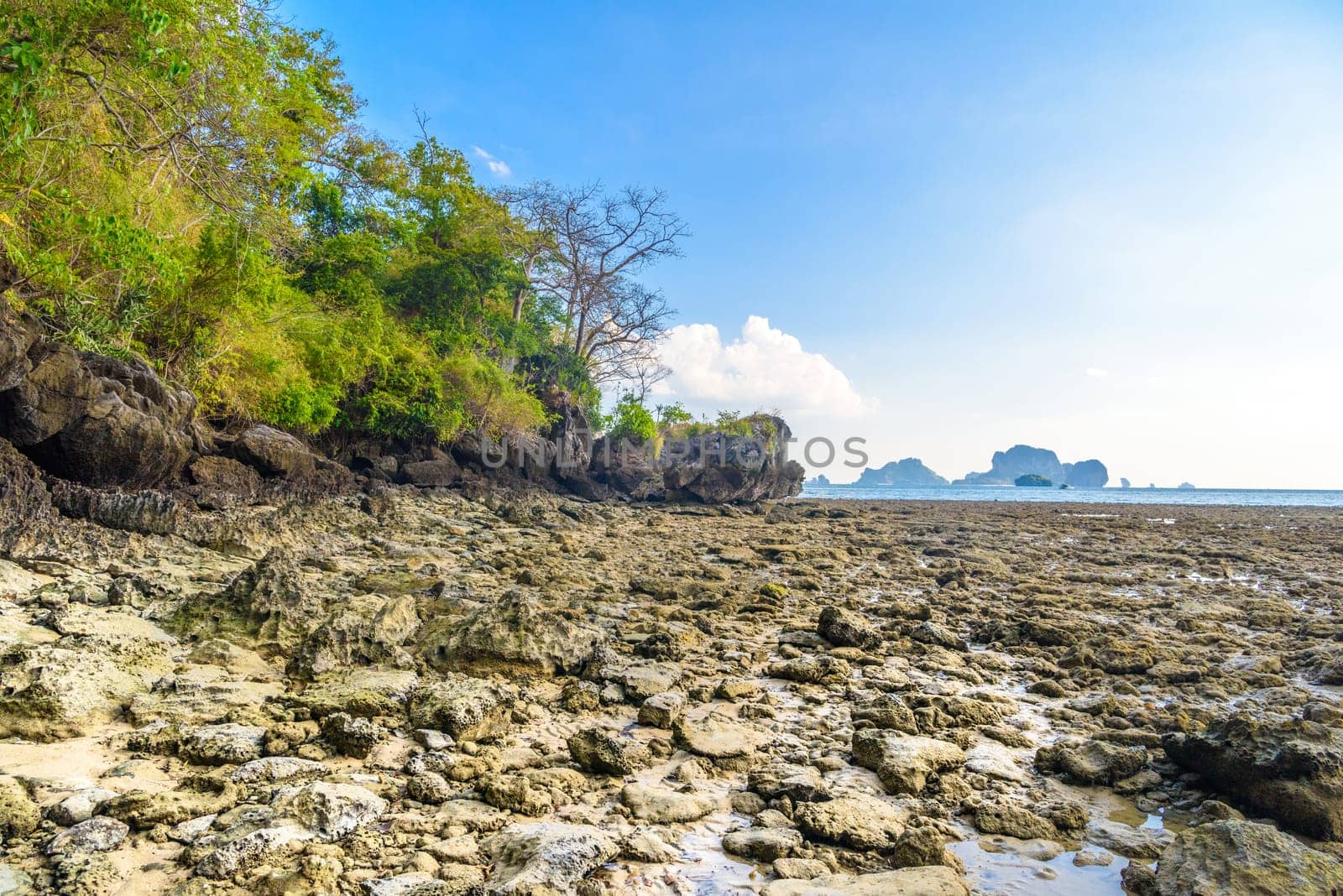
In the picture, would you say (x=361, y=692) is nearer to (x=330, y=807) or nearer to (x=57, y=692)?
(x=330, y=807)

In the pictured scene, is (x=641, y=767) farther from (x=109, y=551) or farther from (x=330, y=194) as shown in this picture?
(x=330, y=194)

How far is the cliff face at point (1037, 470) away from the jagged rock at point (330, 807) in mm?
181243

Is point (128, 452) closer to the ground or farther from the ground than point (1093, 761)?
farther from the ground

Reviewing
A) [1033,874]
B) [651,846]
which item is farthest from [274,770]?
[1033,874]

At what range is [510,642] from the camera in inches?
185

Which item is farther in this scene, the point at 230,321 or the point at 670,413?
the point at 670,413

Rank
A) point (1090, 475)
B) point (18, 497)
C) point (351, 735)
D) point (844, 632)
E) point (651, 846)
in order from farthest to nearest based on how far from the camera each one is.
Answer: point (1090, 475) → point (18, 497) → point (844, 632) → point (351, 735) → point (651, 846)

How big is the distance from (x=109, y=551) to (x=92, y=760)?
419 cm

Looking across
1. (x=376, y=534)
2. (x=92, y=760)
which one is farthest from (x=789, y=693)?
(x=376, y=534)

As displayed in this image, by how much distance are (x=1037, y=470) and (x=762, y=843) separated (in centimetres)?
19239

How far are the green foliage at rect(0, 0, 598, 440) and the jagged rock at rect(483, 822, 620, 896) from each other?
6.65 metres

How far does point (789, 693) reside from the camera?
4.89 metres

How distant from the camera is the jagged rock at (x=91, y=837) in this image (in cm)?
221

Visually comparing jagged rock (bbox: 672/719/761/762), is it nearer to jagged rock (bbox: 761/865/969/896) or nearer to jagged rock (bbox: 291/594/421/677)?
jagged rock (bbox: 761/865/969/896)
